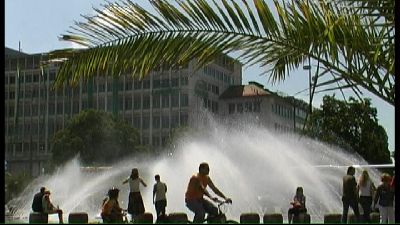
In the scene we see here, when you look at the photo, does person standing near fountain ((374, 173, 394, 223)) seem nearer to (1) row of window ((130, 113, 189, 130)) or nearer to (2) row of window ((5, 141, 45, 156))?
(1) row of window ((130, 113, 189, 130))

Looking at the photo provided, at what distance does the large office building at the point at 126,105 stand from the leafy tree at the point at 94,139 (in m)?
35.3

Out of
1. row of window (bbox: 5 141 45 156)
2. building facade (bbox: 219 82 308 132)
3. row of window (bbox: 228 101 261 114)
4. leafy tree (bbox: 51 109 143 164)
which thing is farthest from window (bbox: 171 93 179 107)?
leafy tree (bbox: 51 109 143 164)

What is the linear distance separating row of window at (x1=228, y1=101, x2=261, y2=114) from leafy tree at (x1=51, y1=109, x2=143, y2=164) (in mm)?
38431

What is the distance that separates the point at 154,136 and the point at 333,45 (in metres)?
109

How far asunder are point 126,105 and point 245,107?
1951cm

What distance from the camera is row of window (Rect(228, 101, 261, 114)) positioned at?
363 ft

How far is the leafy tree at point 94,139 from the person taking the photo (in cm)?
7112

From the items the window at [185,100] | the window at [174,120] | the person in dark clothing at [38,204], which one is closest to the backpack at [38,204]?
the person in dark clothing at [38,204]

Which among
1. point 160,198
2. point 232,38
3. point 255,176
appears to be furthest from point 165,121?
point 232,38

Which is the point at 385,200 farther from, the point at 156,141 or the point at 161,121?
the point at 156,141

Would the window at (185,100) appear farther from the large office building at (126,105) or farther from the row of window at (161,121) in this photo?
the row of window at (161,121)

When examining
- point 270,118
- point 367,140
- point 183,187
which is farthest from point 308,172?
point 270,118

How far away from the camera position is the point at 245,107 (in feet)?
367

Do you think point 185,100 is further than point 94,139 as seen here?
Yes
